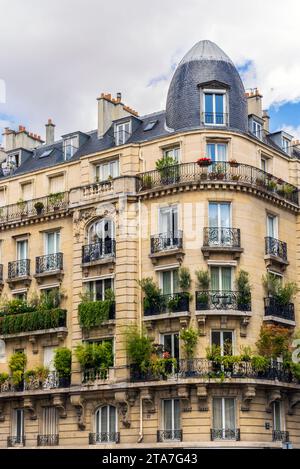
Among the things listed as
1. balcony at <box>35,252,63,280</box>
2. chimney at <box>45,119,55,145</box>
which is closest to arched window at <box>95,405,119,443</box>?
balcony at <box>35,252,63,280</box>

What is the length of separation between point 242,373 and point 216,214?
687 centimetres

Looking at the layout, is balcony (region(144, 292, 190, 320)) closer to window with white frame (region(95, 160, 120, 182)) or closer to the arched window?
the arched window

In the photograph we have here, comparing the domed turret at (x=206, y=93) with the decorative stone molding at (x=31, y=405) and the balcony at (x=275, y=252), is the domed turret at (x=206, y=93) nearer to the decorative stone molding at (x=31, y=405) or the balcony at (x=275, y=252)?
the balcony at (x=275, y=252)

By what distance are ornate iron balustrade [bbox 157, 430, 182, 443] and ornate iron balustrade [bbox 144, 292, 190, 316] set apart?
480 cm

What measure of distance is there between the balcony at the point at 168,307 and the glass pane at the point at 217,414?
12.2 feet

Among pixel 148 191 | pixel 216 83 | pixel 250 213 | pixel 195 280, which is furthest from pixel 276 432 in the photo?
pixel 216 83

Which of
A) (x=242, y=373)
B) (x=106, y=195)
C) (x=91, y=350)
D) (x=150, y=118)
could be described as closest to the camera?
(x=242, y=373)

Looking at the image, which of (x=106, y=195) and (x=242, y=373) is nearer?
(x=242, y=373)

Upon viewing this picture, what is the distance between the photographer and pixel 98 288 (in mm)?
34812

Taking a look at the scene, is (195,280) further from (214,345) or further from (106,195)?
(106,195)

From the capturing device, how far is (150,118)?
38.8m

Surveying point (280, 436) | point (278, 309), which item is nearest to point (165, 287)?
point (278, 309)

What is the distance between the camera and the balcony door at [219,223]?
3272 centimetres

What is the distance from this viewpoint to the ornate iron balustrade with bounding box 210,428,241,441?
101 feet
